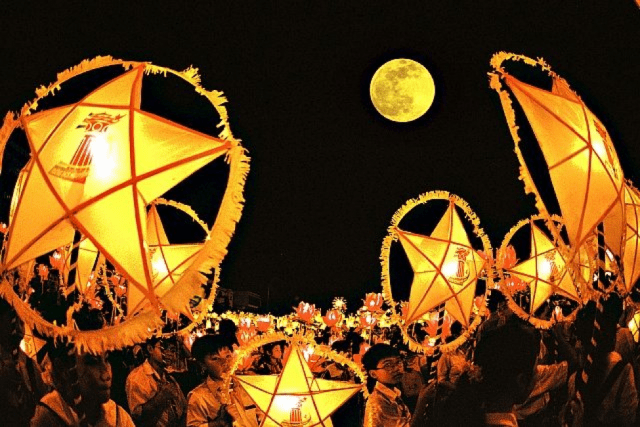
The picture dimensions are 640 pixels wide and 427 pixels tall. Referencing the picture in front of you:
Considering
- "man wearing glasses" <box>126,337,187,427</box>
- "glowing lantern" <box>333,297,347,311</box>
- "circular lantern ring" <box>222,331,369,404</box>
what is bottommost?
"man wearing glasses" <box>126,337,187,427</box>

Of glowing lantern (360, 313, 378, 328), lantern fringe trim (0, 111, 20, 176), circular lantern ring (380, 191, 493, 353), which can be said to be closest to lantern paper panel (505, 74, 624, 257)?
lantern fringe trim (0, 111, 20, 176)

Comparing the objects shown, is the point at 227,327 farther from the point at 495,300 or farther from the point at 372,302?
the point at 495,300

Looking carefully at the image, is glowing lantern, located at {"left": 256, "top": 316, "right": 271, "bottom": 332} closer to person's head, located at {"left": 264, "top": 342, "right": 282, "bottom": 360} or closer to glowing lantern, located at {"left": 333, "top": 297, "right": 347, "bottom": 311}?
person's head, located at {"left": 264, "top": 342, "right": 282, "bottom": 360}

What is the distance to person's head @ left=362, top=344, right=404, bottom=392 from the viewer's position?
9111 mm

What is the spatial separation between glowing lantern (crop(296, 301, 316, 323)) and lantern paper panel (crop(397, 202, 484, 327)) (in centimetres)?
332

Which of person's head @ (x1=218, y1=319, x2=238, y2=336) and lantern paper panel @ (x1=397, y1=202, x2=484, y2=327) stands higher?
lantern paper panel @ (x1=397, y1=202, x2=484, y2=327)

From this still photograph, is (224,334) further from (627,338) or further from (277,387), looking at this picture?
(627,338)

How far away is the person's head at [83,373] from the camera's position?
7000 millimetres

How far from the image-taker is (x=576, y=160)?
432 centimetres

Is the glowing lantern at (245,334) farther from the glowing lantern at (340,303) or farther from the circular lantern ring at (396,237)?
the circular lantern ring at (396,237)

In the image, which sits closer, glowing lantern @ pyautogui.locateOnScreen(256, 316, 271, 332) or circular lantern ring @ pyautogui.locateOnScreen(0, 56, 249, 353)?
circular lantern ring @ pyautogui.locateOnScreen(0, 56, 249, 353)

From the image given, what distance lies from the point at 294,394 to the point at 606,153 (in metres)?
3.89

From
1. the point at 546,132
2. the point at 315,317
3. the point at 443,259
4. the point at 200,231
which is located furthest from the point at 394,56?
the point at 315,317

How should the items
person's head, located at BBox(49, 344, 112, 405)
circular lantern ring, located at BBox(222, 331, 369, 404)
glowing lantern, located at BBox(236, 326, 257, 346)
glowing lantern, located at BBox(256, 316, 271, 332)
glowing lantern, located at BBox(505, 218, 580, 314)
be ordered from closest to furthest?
circular lantern ring, located at BBox(222, 331, 369, 404) < person's head, located at BBox(49, 344, 112, 405) < glowing lantern, located at BBox(505, 218, 580, 314) < glowing lantern, located at BBox(236, 326, 257, 346) < glowing lantern, located at BBox(256, 316, 271, 332)
